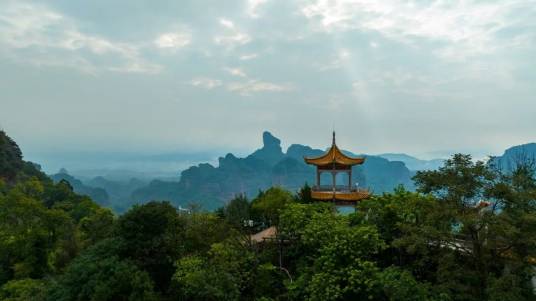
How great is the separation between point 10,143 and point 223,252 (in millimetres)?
60283

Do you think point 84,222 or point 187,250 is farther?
point 84,222

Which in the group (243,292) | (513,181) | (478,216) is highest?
(513,181)

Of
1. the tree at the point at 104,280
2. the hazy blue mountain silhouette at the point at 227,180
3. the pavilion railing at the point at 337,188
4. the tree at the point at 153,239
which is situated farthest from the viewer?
the hazy blue mountain silhouette at the point at 227,180

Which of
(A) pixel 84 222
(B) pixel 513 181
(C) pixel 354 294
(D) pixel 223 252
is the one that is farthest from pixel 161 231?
(A) pixel 84 222

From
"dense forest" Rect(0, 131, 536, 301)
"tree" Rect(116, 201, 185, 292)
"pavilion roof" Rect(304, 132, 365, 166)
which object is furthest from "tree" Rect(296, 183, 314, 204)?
"tree" Rect(116, 201, 185, 292)

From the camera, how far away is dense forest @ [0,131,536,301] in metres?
10.7

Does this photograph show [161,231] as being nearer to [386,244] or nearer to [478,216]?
[386,244]

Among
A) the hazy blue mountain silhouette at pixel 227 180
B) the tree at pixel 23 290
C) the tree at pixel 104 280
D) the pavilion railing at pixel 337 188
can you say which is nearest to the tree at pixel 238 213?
the pavilion railing at pixel 337 188

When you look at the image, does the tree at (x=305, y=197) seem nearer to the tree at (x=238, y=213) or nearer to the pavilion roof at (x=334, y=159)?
the pavilion roof at (x=334, y=159)

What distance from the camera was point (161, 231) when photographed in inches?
578

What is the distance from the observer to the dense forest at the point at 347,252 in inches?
421

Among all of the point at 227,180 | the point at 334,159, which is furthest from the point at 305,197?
the point at 227,180

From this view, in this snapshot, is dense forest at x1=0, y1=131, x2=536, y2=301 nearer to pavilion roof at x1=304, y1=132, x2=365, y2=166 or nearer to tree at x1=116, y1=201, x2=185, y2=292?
tree at x1=116, y1=201, x2=185, y2=292

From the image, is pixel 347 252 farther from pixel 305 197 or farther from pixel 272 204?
pixel 305 197
